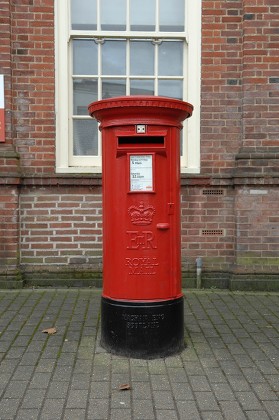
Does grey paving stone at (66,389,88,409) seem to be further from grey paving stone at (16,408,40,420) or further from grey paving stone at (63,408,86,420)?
grey paving stone at (16,408,40,420)

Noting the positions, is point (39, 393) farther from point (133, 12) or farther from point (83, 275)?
point (133, 12)

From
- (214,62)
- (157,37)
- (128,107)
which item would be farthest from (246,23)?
(128,107)

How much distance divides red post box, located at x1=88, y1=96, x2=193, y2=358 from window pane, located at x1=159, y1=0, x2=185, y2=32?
9.63 ft

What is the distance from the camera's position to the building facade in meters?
6.11

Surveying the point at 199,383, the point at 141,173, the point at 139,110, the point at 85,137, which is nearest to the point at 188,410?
the point at 199,383

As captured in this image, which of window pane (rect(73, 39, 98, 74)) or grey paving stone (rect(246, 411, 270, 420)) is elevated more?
window pane (rect(73, 39, 98, 74))

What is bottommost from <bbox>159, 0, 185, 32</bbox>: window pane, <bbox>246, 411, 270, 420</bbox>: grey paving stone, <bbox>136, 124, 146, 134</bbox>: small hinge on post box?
<bbox>246, 411, 270, 420</bbox>: grey paving stone

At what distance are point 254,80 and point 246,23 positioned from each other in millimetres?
767

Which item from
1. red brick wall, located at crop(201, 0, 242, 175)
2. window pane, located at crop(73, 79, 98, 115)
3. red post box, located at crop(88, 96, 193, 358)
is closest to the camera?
red post box, located at crop(88, 96, 193, 358)

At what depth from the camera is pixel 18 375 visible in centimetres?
353

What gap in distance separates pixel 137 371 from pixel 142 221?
122 cm

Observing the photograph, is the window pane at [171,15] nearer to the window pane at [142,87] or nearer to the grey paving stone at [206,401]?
the window pane at [142,87]

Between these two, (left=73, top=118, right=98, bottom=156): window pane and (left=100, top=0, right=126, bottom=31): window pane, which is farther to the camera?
(left=73, top=118, right=98, bottom=156): window pane

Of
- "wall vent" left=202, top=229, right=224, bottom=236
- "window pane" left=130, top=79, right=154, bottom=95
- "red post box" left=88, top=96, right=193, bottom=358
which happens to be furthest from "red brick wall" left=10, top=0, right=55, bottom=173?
"red post box" left=88, top=96, right=193, bottom=358
